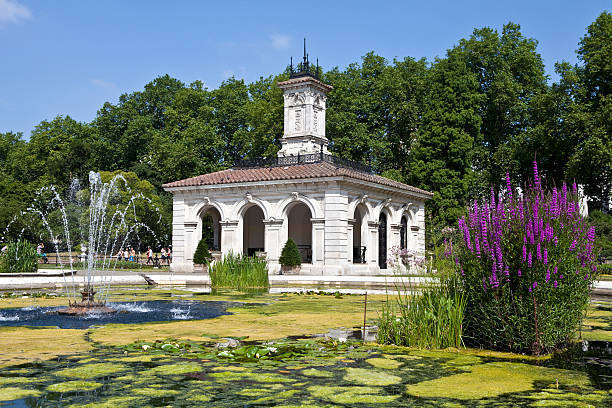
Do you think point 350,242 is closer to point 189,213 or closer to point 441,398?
point 189,213

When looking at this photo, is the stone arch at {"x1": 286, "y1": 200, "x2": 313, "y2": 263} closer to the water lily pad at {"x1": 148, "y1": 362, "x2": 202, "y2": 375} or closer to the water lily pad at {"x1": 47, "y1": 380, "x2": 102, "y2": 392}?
the water lily pad at {"x1": 148, "y1": 362, "x2": 202, "y2": 375}

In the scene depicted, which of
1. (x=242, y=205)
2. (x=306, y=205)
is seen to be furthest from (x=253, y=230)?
(x=242, y=205)

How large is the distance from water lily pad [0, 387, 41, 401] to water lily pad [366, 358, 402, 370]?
378 cm

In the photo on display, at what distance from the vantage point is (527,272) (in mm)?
8070

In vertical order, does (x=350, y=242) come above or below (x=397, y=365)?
above

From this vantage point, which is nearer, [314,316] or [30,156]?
[314,316]

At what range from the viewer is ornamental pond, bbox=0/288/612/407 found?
5.88 m

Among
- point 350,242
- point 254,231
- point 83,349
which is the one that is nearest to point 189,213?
point 254,231

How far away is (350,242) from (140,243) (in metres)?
28.6

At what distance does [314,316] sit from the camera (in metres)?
12.7

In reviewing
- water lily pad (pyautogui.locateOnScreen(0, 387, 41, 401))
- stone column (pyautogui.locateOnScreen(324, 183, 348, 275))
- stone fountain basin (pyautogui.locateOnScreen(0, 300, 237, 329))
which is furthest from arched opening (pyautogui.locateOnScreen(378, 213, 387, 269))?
water lily pad (pyautogui.locateOnScreen(0, 387, 41, 401))

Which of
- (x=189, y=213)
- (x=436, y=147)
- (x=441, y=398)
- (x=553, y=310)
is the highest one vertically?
(x=436, y=147)

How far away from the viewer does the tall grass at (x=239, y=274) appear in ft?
70.0

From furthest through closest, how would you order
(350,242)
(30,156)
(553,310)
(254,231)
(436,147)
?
(30,156)
(436,147)
(254,231)
(350,242)
(553,310)
